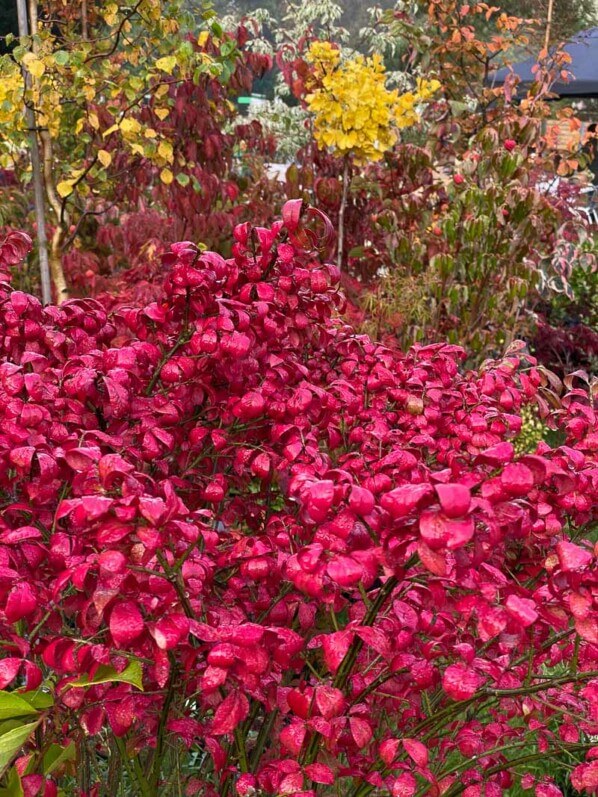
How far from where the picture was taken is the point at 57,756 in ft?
5.15

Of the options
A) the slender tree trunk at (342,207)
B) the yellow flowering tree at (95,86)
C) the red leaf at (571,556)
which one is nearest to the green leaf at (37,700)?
the red leaf at (571,556)

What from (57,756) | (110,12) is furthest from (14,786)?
(110,12)

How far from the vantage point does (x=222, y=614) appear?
150 cm

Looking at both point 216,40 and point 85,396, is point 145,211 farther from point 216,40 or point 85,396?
point 85,396

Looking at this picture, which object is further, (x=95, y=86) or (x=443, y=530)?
(x=95, y=86)

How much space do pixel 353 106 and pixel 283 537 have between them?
3.72 meters

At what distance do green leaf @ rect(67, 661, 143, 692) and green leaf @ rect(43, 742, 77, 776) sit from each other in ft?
0.63

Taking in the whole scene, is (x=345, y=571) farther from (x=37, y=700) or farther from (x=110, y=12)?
(x=110, y=12)

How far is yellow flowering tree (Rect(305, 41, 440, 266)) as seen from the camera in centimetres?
487

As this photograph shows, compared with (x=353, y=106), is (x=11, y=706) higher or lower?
lower

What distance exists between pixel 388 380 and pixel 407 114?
11.6ft

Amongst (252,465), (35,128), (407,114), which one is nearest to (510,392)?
(252,465)

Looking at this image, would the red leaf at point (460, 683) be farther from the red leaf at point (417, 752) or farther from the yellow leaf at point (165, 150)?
the yellow leaf at point (165, 150)

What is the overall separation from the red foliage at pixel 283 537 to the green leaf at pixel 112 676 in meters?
0.02
